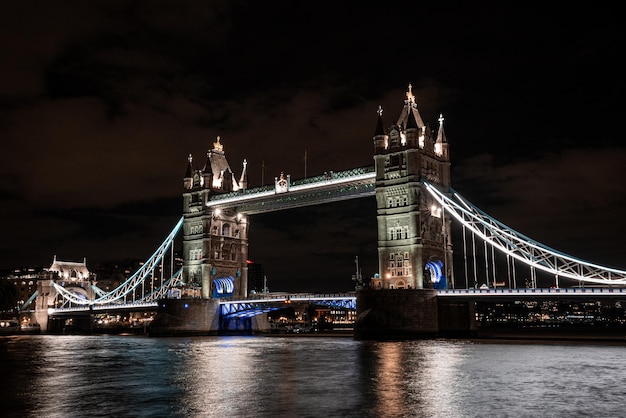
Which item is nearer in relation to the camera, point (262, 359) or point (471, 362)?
point (471, 362)

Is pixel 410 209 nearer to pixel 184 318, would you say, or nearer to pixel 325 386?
Result: pixel 184 318

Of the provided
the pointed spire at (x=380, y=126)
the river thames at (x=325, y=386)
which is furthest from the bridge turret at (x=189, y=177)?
the river thames at (x=325, y=386)

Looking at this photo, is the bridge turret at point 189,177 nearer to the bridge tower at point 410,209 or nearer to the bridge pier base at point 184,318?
the bridge pier base at point 184,318

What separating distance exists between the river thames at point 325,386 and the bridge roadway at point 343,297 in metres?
9.86

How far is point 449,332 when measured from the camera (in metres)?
58.7

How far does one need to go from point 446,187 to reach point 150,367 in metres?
39.8

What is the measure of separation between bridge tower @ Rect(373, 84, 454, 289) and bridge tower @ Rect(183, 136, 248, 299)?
24.6 m

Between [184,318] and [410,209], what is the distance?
30587mm

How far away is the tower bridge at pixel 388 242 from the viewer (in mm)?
55438

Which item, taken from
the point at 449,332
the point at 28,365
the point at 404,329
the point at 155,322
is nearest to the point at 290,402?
the point at 28,365

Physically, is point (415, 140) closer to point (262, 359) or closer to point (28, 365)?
point (262, 359)

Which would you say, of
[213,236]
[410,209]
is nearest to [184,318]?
[213,236]

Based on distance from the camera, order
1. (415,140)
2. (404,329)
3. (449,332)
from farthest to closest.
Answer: (415,140) < (449,332) < (404,329)

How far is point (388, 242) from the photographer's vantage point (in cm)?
6347
